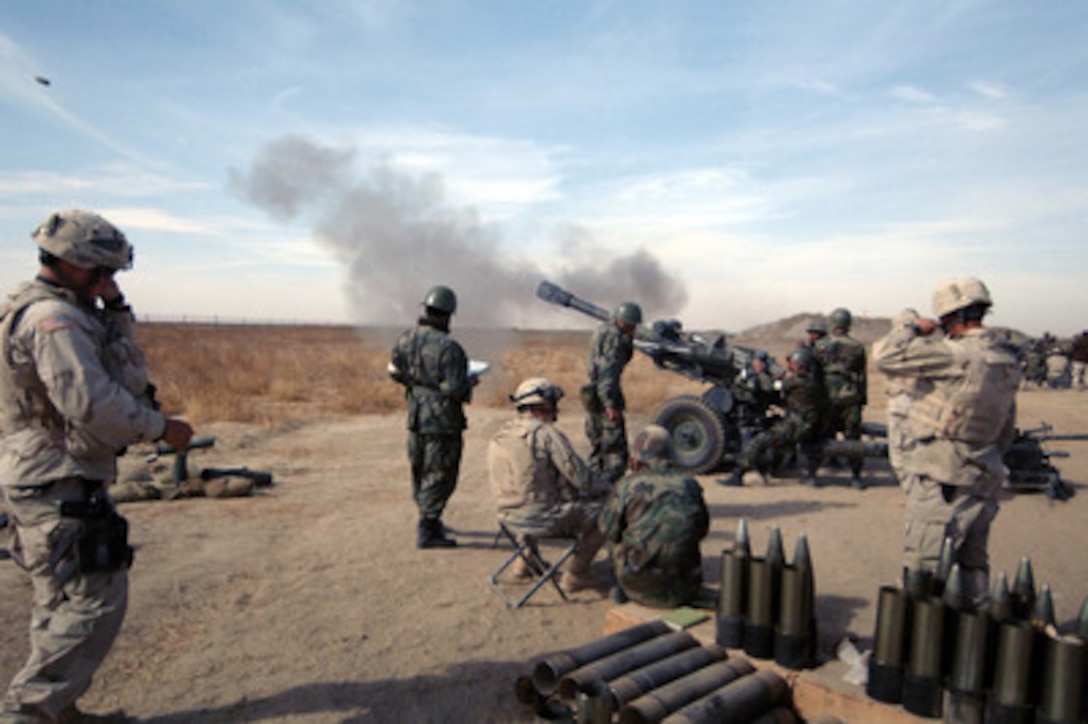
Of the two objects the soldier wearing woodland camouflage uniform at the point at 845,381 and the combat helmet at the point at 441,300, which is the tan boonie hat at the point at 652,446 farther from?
the soldier wearing woodland camouflage uniform at the point at 845,381

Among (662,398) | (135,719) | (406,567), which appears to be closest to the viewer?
(135,719)

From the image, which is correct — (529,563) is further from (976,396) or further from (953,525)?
(976,396)

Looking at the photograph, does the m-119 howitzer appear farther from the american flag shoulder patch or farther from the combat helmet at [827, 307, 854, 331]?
the american flag shoulder patch

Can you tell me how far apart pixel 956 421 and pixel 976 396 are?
0.16m

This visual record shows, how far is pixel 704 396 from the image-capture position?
10.3 meters

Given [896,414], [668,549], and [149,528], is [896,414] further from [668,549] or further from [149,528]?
[149,528]

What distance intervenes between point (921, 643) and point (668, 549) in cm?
141

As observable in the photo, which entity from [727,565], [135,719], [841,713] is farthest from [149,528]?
[841,713]

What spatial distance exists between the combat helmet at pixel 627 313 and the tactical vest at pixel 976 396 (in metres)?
4.04

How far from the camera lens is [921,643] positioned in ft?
11.4

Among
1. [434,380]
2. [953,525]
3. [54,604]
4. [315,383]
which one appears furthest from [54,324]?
[315,383]

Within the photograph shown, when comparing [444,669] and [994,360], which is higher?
[994,360]

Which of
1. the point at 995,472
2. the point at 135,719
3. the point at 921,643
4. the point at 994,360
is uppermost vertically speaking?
the point at 994,360

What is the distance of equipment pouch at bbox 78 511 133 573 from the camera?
10.4ft
